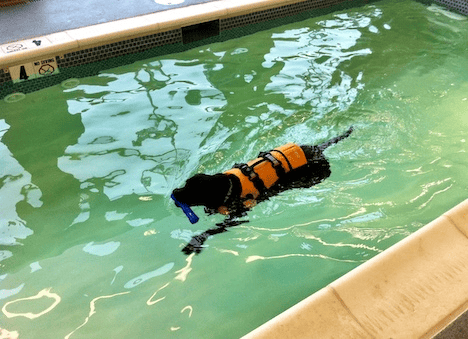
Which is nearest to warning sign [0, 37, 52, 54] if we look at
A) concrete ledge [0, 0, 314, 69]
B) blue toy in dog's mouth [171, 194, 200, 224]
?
concrete ledge [0, 0, 314, 69]

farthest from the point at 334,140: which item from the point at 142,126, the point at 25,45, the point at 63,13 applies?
the point at 63,13

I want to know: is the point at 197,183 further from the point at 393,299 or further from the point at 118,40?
the point at 118,40

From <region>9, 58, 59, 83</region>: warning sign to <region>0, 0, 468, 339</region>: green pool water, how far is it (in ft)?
0.88

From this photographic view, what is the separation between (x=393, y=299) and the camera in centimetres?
224

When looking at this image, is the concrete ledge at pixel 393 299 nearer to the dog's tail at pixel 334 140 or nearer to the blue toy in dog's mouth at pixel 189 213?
the blue toy in dog's mouth at pixel 189 213

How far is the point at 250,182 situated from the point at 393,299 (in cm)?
124

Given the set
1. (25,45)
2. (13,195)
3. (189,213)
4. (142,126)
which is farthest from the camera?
(25,45)

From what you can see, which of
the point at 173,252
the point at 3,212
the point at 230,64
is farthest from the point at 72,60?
the point at 173,252

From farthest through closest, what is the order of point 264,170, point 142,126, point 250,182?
point 142,126 → point 264,170 → point 250,182

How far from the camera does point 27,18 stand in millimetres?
5953

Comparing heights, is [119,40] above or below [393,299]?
above

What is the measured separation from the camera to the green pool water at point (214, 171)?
285 centimetres

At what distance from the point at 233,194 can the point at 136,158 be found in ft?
5.24

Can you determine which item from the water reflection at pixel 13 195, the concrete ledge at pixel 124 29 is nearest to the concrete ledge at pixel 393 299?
the water reflection at pixel 13 195
